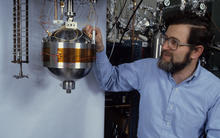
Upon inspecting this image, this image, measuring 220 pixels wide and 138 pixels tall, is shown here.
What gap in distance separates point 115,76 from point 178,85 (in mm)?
334

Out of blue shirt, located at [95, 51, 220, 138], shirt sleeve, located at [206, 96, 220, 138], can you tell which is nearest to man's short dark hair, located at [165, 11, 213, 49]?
blue shirt, located at [95, 51, 220, 138]

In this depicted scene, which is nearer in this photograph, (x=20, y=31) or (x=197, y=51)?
(x=20, y=31)

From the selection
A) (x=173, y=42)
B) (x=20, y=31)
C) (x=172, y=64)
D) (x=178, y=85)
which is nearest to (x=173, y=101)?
(x=178, y=85)

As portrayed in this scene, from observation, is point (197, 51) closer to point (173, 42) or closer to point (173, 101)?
point (173, 42)

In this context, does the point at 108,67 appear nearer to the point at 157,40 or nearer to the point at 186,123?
the point at 186,123

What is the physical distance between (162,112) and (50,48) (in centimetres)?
67

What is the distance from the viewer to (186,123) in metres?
0.91

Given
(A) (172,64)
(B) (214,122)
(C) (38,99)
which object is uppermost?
(A) (172,64)

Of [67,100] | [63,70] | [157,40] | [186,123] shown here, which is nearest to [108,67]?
[67,100]

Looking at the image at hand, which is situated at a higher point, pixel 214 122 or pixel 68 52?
pixel 68 52

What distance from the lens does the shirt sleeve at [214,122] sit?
85cm

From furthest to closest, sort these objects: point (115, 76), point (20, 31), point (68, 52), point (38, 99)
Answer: point (115, 76) → point (38, 99) → point (20, 31) → point (68, 52)

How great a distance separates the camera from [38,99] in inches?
32.2

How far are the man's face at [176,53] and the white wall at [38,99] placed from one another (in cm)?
35
